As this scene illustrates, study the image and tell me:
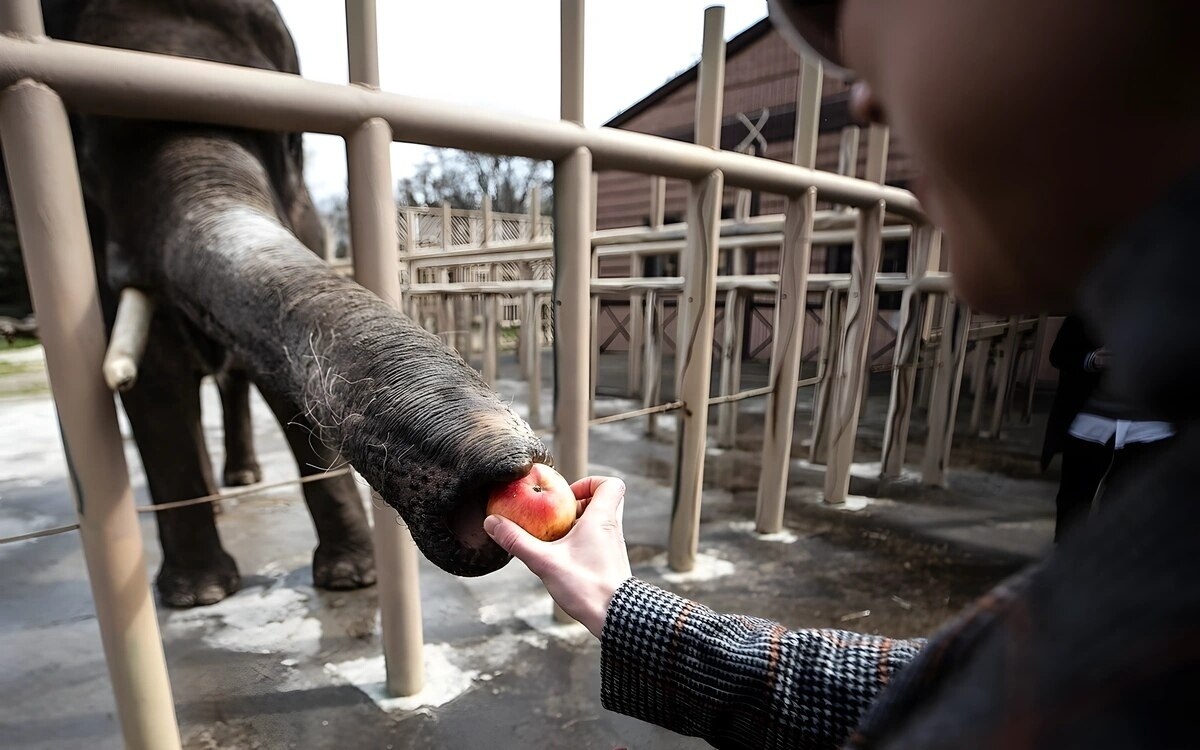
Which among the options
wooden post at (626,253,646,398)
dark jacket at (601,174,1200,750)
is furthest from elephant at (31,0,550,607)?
wooden post at (626,253,646,398)

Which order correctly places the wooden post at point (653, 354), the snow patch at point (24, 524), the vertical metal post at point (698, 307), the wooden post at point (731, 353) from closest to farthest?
the vertical metal post at point (698, 307), the snow patch at point (24, 524), the wooden post at point (731, 353), the wooden post at point (653, 354)

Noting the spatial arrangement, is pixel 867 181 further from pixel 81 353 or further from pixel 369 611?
pixel 81 353

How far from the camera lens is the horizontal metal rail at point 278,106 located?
129cm

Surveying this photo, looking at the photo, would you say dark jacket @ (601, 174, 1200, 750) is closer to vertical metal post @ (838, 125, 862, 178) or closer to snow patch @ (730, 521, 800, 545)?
snow patch @ (730, 521, 800, 545)

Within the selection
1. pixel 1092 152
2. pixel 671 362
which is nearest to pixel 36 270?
pixel 1092 152

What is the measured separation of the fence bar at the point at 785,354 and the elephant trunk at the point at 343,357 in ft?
6.88

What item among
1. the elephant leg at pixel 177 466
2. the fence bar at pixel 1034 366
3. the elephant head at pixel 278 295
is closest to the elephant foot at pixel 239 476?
the elephant leg at pixel 177 466

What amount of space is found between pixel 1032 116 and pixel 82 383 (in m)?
1.71

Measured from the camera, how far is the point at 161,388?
90.4 inches

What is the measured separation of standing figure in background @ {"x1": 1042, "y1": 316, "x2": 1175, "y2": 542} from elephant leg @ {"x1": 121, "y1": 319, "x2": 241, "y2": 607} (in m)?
2.89

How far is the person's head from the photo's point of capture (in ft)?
0.97

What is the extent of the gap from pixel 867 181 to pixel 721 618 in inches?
115

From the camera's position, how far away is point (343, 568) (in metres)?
2.76

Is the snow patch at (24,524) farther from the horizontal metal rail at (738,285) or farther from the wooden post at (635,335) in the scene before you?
the wooden post at (635,335)
